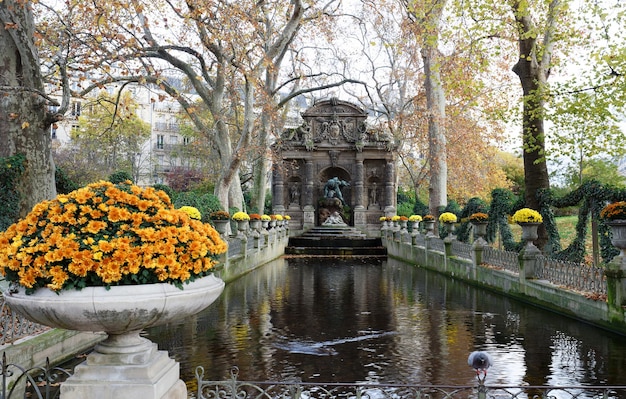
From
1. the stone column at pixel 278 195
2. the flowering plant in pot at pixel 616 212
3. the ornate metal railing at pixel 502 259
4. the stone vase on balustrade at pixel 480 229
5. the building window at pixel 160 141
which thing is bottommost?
the ornate metal railing at pixel 502 259

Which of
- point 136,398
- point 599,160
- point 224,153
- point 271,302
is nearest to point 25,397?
point 136,398

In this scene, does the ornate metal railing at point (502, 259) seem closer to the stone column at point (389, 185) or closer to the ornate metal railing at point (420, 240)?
the ornate metal railing at point (420, 240)

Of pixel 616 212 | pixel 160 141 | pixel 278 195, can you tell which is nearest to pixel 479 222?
pixel 616 212

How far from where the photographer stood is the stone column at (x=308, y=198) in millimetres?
38375

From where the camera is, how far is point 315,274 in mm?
18500

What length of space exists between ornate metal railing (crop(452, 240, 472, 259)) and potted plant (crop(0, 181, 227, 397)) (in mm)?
12679

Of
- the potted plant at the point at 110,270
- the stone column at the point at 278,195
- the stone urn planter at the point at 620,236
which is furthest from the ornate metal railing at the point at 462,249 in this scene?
the stone column at the point at 278,195

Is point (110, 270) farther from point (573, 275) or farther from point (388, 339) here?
point (573, 275)

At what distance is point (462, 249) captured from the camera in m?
16.8

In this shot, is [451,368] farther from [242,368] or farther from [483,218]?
[483,218]

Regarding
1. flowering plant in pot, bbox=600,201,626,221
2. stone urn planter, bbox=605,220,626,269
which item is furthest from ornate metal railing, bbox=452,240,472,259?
stone urn planter, bbox=605,220,626,269

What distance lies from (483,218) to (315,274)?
19.6 feet

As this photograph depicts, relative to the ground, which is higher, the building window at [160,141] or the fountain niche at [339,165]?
the building window at [160,141]

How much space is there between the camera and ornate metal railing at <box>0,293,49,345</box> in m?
6.08
